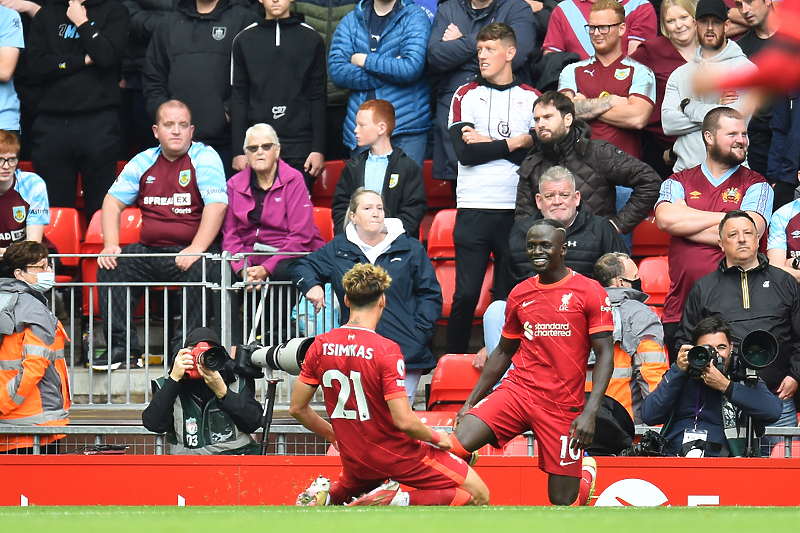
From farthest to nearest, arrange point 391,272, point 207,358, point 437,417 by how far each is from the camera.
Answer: point 391,272
point 437,417
point 207,358

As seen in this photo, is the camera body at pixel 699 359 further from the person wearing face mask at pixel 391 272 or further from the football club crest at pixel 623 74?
the football club crest at pixel 623 74

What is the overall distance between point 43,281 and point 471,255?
297 cm

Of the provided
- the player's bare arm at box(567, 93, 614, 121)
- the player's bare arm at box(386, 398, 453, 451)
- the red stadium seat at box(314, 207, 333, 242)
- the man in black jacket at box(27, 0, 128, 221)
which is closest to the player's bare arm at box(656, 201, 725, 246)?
the player's bare arm at box(567, 93, 614, 121)

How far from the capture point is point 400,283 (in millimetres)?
7199

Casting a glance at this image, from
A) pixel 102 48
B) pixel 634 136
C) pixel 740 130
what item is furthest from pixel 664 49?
pixel 102 48

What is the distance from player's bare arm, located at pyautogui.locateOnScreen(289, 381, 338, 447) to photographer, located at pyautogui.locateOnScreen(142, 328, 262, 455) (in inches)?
34.8

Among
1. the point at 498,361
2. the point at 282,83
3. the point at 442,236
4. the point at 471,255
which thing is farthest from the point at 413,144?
the point at 498,361

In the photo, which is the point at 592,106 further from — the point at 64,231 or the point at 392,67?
the point at 64,231

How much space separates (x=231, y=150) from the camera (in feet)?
30.2

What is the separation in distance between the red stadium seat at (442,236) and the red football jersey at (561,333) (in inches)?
109

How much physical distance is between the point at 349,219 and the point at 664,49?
9.78 feet

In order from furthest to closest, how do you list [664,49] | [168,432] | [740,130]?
1. [664,49]
2. [740,130]
3. [168,432]

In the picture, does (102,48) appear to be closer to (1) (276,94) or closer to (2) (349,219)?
(1) (276,94)

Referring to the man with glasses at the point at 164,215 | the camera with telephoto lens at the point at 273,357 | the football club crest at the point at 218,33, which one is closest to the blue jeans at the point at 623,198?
the man with glasses at the point at 164,215
